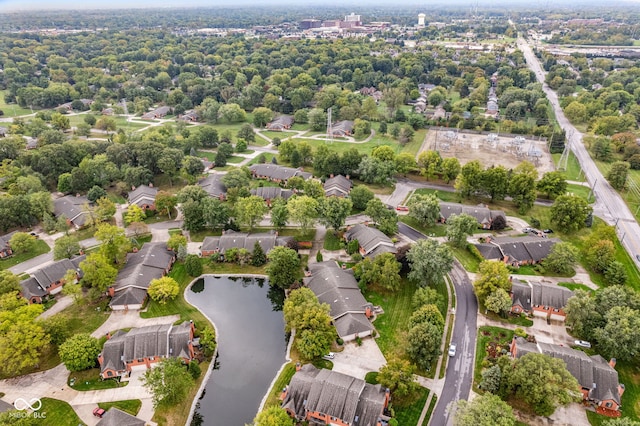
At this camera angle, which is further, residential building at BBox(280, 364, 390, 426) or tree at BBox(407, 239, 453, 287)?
tree at BBox(407, 239, 453, 287)

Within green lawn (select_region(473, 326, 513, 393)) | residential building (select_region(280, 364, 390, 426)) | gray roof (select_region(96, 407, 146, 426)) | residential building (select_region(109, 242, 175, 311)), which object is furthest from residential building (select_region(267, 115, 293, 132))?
A: gray roof (select_region(96, 407, 146, 426))

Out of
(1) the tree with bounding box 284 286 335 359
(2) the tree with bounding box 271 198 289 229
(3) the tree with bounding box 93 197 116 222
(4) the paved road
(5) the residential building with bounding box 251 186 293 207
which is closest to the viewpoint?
(4) the paved road

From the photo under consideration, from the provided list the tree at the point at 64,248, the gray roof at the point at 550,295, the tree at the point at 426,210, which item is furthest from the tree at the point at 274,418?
the tree at the point at 64,248

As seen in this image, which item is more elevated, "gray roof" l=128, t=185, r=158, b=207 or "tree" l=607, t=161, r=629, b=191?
"tree" l=607, t=161, r=629, b=191

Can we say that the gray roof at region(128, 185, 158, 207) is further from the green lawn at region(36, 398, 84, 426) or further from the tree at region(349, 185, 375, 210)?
the green lawn at region(36, 398, 84, 426)

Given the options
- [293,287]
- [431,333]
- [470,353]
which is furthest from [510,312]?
[293,287]

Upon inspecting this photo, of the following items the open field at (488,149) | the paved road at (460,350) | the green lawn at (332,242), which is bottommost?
the paved road at (460,350)

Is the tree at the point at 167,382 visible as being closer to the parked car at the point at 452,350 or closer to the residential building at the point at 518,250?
the parked car at the point at 452,350
